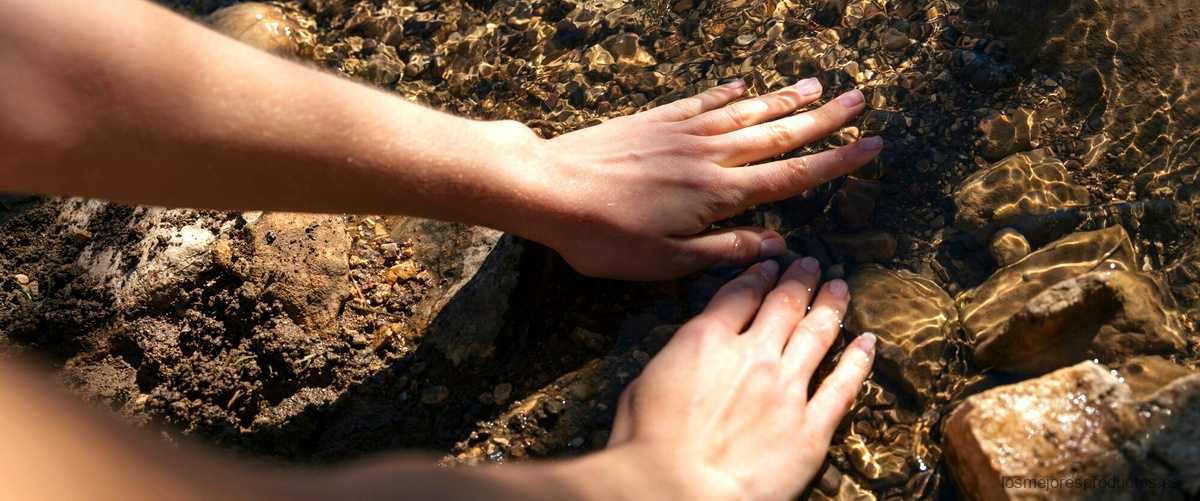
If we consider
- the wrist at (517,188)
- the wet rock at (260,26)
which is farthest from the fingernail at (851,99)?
the wet rock at (260,26)

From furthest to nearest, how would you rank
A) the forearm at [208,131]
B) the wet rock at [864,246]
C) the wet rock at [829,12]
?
1. the wet rock at [829,12]
2. the wet rock at [864,246]
3. the forearm at [208,131]

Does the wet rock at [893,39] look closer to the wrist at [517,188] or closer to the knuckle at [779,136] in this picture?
the knuckle at [779,136]

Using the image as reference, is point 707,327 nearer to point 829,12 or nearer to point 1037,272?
point 1037,272

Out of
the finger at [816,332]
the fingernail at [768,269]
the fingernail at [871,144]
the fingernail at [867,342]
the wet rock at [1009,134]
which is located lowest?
the fingernail at [867,342]

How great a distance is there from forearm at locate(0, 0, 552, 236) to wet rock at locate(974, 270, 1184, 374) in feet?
4.01

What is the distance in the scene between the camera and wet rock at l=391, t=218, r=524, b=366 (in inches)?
96.5

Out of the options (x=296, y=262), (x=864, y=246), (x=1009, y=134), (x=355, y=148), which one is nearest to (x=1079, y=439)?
(x=864, y=246)

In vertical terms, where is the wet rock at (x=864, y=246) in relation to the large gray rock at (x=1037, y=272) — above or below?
above

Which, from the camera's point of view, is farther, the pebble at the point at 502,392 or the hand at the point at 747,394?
the pebble at the point at 502,392

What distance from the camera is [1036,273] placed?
2.29 meters

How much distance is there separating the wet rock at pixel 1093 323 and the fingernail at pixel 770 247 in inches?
23.2

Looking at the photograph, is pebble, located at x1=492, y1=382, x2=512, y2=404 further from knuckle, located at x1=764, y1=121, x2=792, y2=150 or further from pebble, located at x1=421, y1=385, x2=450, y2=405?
knuckle, located at x1=764, y1=121, x2=792, y2=150

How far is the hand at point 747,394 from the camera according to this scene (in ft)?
6.66

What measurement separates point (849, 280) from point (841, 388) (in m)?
0.34
